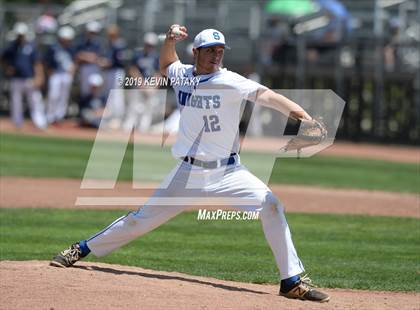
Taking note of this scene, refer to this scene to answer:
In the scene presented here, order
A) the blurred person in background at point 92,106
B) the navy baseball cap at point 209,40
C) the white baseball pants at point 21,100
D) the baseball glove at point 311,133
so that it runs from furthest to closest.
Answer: the blurred person in background at point 92,106 → the white baseball pants at point 21,100 → the navy baseball cap at point 209,40 → the baseball glove at point 311,133

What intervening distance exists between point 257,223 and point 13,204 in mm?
3414

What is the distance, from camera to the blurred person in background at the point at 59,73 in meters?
25.8

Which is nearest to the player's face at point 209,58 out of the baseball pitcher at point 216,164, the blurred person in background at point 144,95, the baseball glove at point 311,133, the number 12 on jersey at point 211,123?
the baseball pitcher at point 216,164

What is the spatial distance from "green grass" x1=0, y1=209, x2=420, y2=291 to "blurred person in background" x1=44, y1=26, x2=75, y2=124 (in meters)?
13.4

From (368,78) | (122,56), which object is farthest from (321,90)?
(122,56)

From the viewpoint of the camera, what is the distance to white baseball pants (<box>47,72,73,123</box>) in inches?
1014

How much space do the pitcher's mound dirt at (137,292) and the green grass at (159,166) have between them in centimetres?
778

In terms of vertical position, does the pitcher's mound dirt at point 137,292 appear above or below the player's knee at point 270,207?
below

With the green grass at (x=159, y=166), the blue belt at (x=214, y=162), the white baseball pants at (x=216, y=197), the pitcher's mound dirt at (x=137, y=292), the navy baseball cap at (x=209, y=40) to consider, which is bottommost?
the green grass at (x=159, y=166)

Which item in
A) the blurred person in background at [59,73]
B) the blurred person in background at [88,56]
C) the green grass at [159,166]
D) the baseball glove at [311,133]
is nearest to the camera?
the baseball glove at [311,133]

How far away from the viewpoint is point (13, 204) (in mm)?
13188

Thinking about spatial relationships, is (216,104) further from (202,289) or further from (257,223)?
(257,223)

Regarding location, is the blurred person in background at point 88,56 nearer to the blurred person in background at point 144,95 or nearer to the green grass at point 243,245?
the blurred person in background at point 144,95

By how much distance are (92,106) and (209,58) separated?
19075mm
